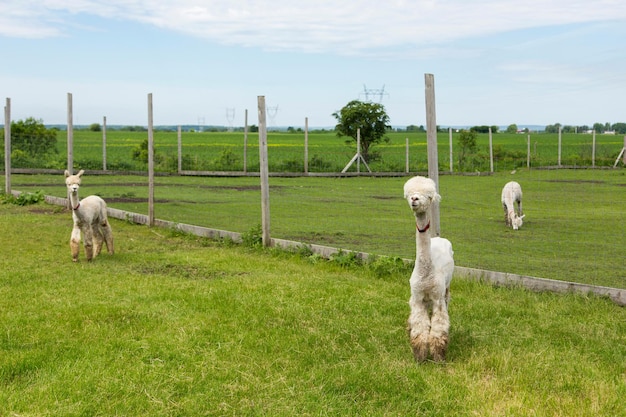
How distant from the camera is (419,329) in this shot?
6.01 m

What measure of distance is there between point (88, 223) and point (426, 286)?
642 centimetres

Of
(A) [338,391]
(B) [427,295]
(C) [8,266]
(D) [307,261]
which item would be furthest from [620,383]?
(C) [8,266]

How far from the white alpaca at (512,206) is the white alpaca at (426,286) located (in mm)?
8149

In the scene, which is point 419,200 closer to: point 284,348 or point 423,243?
point 423,243

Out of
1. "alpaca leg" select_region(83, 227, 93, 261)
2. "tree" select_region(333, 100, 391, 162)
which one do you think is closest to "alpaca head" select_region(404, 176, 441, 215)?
"alpaca leg" select_region(83, 227, 93, 261)

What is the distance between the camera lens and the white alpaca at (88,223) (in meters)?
10.7

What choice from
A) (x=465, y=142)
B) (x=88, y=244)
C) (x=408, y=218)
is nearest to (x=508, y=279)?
(x=88, y=244)

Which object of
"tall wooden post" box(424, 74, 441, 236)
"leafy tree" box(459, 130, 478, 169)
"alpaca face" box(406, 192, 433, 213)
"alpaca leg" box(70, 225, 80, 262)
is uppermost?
"leafy tree" box(459, 130, 478, 169)

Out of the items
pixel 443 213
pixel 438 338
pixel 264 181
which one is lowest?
pixel 438 338

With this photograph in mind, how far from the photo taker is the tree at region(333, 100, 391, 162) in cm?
3225

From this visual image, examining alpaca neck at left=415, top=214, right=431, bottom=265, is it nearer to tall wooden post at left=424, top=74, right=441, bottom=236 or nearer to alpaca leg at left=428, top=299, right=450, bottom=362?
alpaca leg at left=428, top=299, right=450, bottom=362

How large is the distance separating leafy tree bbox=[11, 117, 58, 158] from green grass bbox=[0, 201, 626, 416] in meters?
21.1

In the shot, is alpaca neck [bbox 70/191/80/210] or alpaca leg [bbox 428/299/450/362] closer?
alpaca leg [bbox 428/299/450/362]

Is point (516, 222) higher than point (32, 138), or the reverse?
point (32, 138)
